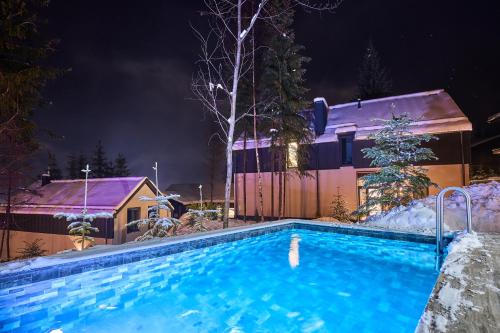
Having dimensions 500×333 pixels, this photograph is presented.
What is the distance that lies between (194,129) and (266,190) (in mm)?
25225

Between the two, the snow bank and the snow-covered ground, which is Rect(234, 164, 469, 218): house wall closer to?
the snow-covered ground

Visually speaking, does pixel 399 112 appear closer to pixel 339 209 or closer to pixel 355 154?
pixel 355 154

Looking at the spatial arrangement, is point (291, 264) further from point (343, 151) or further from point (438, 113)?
point (438, 113)

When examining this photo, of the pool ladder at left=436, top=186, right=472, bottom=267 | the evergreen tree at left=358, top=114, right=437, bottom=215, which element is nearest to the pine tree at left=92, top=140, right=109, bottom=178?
the evergreen tree at left=358, top=114, right=437, bottom=215

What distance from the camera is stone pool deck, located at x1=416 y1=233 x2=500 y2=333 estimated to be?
1.86m

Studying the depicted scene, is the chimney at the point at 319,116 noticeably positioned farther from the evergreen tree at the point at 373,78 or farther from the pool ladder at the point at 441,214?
the evergreen tree at the point at 373,78

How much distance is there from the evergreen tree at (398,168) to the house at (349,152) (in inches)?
178

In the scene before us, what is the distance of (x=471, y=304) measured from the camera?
2.25 metres

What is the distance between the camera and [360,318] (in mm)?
3762

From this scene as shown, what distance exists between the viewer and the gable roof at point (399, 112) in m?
14.9

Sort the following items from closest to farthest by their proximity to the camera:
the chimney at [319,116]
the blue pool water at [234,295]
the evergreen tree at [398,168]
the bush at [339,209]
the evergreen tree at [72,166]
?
1. the blue pool water at [234,295]
2. the evergreen tree at [398,168]
3. the bush at [339,209]
4. the chimney at [319,116]
5. the evergreen tree at [72,166]

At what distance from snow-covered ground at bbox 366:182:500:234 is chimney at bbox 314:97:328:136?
385 inches

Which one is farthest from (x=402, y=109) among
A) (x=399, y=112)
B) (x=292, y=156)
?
(x=292, y=156)

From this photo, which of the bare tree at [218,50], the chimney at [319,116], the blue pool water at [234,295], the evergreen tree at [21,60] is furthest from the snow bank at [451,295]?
the chimney at [319,116]
